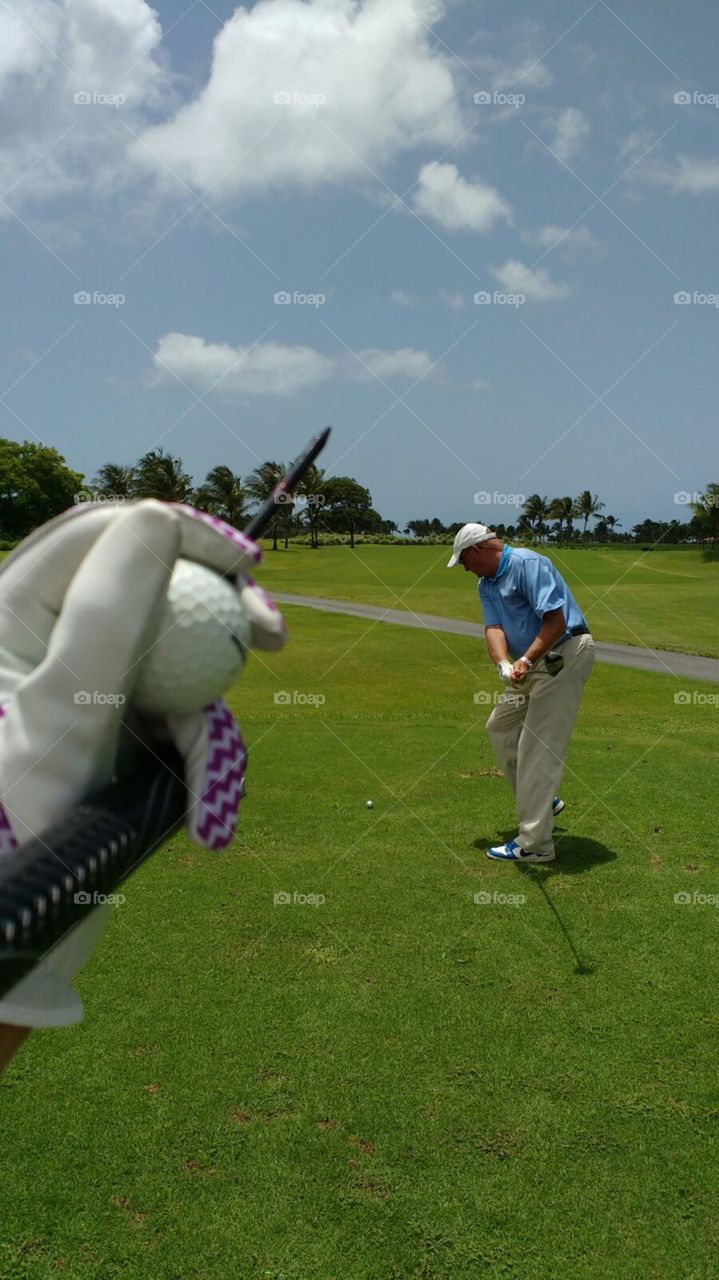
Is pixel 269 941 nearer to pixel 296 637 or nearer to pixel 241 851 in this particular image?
pixel 241 851

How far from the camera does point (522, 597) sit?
6312mm

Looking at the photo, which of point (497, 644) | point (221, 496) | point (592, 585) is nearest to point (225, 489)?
point (221, 496)

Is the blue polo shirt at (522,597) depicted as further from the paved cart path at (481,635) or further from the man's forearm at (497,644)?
the paved cart path at (481,635)

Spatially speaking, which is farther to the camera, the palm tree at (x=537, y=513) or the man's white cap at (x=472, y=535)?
the palm tree at (x=537, y=513)

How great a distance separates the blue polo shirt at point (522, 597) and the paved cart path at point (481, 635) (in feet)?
36.2

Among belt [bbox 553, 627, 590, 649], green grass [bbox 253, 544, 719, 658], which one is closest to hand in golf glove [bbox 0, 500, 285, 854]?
belt [bbox 553, 627, 590, 649]

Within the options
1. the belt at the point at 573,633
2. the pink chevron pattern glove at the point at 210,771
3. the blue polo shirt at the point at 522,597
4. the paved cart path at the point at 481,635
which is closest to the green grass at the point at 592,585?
the paved cart path at the point at 481,635

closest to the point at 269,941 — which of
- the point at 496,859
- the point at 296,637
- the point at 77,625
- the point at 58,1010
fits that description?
the point at 496,859

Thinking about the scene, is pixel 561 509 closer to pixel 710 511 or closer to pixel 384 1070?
pixel 710 511

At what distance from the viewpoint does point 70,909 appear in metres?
1.24

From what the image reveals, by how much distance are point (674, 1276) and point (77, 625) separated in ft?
9.57

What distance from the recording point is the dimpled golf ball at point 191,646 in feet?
4.38

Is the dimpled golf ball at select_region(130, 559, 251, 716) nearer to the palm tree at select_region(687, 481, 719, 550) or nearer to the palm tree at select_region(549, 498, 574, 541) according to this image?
the palm tree at select_region(687, 481, 719, 550)

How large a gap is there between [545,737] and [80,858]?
547cm
